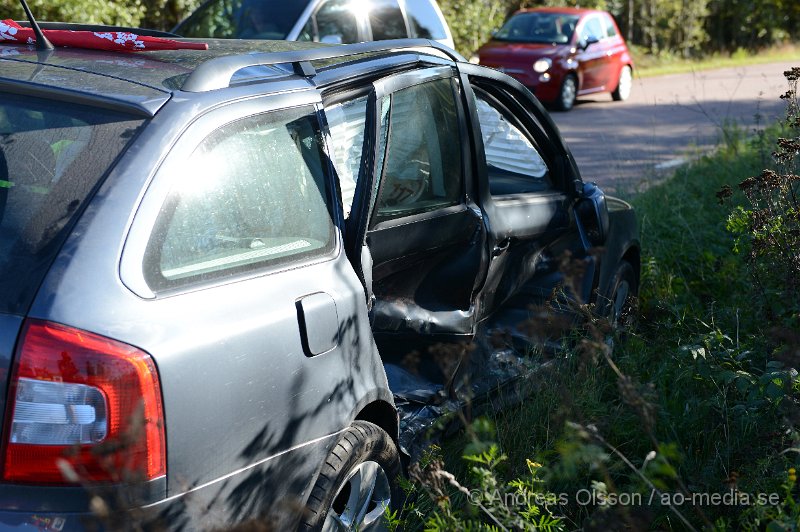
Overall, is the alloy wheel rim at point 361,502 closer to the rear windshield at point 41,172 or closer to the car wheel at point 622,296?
the rear windshield at point 41,172

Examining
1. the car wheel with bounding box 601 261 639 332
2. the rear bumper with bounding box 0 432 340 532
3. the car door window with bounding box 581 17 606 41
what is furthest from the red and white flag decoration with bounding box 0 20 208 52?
the car door window with bounding box 581 17 606 41

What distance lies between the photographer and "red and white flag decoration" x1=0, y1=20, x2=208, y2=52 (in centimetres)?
336

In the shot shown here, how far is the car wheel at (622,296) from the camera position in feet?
16.1

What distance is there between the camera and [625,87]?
19422mm

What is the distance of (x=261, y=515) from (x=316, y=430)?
0.30 meters

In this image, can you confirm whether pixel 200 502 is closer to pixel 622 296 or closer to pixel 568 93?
pixel 622 296

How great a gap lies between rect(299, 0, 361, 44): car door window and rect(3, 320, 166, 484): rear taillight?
7.30 metres

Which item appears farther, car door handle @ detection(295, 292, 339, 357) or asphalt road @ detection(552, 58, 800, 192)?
asphalt road @ detection(552, 58, 800, 192)

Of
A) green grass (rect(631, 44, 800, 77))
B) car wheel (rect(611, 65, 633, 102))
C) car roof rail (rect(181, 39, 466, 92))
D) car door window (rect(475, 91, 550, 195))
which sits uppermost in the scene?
car roof rail (rect(181, 39, 466, 92))

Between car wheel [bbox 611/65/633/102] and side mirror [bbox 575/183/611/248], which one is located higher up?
side mirror [bbox 575/183/611/248]

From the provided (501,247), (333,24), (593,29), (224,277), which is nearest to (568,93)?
(593,29)

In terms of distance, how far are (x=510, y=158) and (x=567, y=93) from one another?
12711 millimetres

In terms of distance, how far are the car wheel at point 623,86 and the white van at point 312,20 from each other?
975cm

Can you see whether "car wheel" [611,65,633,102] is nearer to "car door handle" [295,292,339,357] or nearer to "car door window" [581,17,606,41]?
"car door window" [581,17,606,41]
